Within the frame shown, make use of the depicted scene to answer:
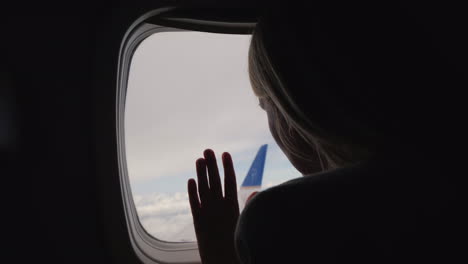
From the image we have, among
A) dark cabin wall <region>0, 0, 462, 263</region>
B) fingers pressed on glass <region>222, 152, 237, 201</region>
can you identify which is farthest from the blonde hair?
dark cabin wall <region>0, 0, 462, 263</region>

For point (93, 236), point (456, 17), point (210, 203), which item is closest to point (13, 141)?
point (93, 236)

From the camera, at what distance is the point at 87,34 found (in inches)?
37.4

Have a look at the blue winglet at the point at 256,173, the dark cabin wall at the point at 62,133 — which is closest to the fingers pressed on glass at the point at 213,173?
the dark cabin wall at the point at 62,133

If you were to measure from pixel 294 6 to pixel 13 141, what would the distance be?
2.97ft

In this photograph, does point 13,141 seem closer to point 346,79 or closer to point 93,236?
point 93,236

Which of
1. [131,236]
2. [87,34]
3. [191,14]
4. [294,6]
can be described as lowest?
[131,236]

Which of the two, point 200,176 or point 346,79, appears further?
point 200,176

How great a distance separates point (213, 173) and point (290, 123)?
9.6 inches

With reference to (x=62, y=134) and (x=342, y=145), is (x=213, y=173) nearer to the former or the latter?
(x=342, y=145)

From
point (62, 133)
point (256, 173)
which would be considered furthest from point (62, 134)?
point (256, 173)

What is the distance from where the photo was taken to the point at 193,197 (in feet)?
2.36

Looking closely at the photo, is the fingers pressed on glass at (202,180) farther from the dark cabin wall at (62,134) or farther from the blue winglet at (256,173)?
the blue winglet at (256,173)

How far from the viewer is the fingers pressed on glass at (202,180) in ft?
2.30

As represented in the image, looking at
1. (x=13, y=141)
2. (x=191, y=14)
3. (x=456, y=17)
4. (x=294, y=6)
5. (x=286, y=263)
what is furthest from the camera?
(x=191, y=14)
